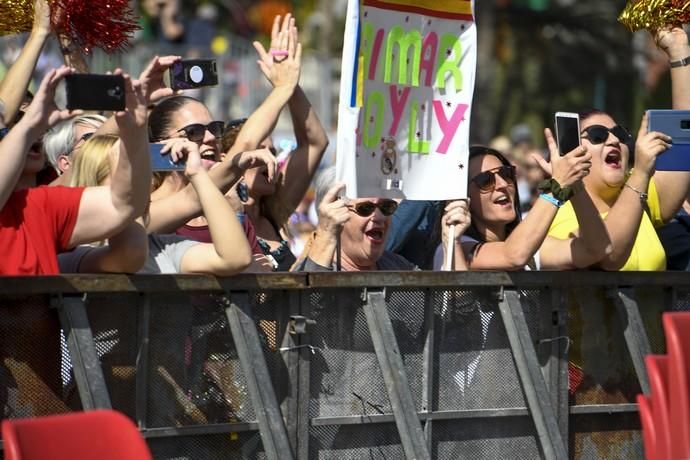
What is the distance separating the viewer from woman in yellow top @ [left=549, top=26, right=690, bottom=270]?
5.41 meters

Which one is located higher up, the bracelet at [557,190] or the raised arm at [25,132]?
the raised arm at [25,132]

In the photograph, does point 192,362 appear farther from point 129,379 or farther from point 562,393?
point 562,393

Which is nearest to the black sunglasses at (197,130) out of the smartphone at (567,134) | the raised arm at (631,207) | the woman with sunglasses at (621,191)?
the smartphone at (567,134)

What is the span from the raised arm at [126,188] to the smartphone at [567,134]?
5.70 ft

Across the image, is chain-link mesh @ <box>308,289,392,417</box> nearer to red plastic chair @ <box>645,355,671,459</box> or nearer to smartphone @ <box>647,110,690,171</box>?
red plastic chair @ <box>645,355,671,459</box>

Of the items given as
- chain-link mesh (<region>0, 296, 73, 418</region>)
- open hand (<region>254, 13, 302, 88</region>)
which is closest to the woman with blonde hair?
chain-link mesh (<region>0, 296, 73, 418</region>)

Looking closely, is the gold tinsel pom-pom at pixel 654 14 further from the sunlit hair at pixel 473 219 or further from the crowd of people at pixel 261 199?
the sunlit hair at pixel 473 219

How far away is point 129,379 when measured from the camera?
448 centimetres

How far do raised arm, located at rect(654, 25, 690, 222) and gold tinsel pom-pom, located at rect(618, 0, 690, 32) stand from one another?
89mm

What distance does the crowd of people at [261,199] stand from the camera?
4414 mm

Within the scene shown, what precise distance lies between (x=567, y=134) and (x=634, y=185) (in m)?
0.35

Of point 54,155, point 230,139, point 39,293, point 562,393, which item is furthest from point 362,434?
point 54,155

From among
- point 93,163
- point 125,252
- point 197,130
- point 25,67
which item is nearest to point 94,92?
point 125,252

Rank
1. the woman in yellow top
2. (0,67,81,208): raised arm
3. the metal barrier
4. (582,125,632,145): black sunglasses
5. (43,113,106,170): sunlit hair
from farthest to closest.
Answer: (43,113,106,170): sunlit hair < (582,125,632,145): black sunglasses < the woman in yellow top < the metal barrier < (0,67,81,208): raised arm
